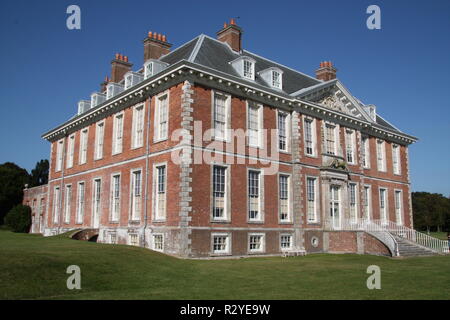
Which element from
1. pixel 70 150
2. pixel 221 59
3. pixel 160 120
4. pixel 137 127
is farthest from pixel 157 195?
pixel 70 150

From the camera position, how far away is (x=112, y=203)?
1018 inches

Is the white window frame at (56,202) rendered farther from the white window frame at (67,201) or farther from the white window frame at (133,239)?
the white window frame at (133,239)

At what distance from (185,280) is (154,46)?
20.4 meters

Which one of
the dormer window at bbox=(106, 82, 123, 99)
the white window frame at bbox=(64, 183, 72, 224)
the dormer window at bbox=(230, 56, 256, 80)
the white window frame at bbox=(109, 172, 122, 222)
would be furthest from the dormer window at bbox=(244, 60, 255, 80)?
the white window frame at bbox=(64, 183, 72, 224)

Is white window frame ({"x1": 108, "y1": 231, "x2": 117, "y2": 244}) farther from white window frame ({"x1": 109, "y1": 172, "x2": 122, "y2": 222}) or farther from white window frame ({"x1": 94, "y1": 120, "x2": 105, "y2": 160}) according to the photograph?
white window frame ({"x1": 94, "y1": 120, "x2": 105, "y2": 160})

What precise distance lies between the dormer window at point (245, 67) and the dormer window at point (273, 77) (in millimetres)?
1806

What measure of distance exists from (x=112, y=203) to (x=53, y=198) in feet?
37.5

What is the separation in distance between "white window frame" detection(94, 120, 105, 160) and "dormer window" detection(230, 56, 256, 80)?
34.9 feet

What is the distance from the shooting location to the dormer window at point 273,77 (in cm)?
2561

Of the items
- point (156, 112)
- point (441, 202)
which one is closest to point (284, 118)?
point (156, 112)

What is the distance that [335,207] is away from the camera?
88.7ft
